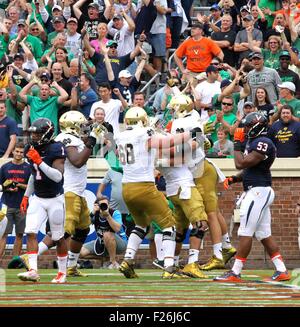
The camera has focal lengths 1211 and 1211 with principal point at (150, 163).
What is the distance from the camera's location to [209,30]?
22719 mm

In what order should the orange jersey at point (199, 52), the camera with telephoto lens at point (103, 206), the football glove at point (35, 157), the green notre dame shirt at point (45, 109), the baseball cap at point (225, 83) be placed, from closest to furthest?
the football glove at point (35, 157), the camera with telephoto lens at point (103, 206), the green notre dame shirt at point (45, 109), the baseball cap at point (225, 83), the orange jersey at point (199, 52)

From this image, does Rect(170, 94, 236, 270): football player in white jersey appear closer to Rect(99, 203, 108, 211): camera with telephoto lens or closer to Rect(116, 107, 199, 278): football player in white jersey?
Rect(116, 107, 199, 278): football player in white jersey

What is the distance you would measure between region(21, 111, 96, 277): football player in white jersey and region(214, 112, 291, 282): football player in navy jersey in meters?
1.89

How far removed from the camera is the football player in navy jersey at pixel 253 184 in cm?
1411

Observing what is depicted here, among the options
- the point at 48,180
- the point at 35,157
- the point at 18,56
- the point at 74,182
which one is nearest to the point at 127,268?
the point at 74,182

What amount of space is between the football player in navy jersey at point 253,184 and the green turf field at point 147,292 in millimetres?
456

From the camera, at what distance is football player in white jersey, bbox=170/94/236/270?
1530 centimetres

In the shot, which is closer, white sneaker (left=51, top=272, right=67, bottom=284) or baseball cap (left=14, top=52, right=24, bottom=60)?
white sneaker (left=51, top=272, right=67, bottom=284)

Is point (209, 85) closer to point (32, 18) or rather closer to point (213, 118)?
point (213, 118)

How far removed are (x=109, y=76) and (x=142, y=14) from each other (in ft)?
5.35

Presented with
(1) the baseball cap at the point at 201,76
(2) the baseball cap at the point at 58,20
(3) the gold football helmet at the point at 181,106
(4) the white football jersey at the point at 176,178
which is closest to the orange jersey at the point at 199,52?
(1) the baseball cap at the point at 201,76

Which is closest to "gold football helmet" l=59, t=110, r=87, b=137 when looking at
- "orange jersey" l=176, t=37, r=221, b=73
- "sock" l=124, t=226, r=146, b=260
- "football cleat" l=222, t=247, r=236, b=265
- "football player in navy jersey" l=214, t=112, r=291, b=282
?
"sock" l=124, t=226, r=146, b=260

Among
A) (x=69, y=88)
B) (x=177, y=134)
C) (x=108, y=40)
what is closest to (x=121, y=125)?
(x=69, y=88)

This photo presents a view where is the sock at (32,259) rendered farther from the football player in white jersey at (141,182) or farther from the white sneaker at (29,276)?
the football player in white jersey at (141,182)
